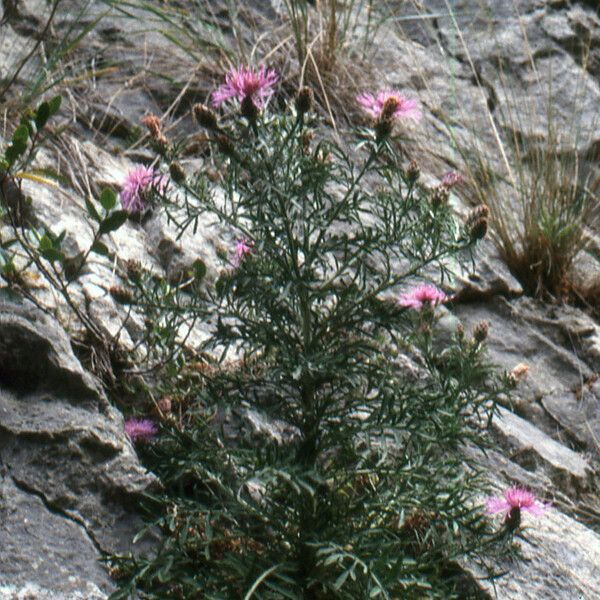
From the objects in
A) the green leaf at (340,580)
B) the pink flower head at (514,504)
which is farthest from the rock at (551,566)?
the green leaf at (340,580)

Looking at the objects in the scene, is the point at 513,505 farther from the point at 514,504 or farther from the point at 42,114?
the point at 42,114

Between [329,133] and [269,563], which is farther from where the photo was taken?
[329,133]

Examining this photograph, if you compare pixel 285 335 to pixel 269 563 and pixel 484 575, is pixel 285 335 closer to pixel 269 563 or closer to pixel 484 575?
pixel 269 563

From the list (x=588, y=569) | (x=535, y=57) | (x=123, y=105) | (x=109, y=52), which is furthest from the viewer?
(x=535, y=57)

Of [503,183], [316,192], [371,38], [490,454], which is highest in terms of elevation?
[371,38]

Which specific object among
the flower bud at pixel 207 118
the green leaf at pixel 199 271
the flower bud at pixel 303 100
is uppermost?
the flower bud at pixel 303 100

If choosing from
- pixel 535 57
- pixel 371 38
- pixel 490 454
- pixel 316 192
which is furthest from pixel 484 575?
pixel 535 57

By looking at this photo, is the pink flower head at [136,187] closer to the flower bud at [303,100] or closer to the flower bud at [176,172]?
the flower bud at [176,172]

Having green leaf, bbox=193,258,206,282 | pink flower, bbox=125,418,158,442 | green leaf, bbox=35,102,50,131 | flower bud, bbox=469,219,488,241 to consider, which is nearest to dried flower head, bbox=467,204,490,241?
flower bud, bbox=469,219,488,241

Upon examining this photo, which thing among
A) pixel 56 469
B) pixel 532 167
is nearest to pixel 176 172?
pixel 56 469
